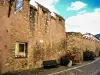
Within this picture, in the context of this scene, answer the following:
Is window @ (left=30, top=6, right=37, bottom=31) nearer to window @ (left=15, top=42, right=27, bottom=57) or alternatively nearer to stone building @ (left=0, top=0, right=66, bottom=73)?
stone building @ (left=0, top=0, right=66, bottom=73)

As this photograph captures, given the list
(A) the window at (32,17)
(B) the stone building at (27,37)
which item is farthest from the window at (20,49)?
(A) the window at (32,17)

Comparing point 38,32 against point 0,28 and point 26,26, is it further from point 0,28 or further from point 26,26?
point 0,28

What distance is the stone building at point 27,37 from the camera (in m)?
13.5

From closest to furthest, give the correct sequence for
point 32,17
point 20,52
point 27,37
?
1. point 20,52
2. point 27,37
3. point 32,17

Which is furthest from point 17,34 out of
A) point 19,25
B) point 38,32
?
point 38,32

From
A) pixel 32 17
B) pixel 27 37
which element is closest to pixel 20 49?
pixel 27 37

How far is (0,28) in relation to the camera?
13094mm

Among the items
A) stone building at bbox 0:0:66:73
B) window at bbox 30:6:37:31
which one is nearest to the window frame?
stone building at bbox 0:0:66:73

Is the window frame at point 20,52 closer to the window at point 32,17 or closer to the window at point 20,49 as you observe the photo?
the window at point 20,49

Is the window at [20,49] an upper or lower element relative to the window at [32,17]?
lower

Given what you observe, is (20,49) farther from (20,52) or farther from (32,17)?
(32,17)

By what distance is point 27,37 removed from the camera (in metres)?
16.1

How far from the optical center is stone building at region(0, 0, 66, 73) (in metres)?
13.5

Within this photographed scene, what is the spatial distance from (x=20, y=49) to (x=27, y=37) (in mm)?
1117
